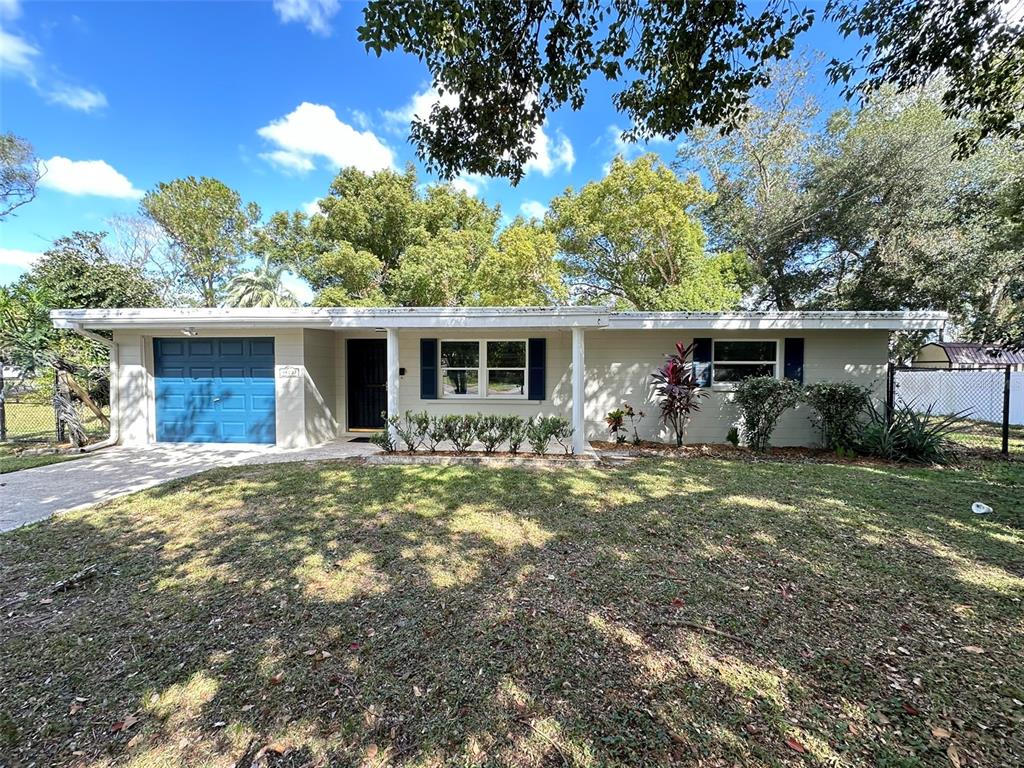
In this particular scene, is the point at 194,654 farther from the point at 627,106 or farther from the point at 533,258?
the point at 533,258

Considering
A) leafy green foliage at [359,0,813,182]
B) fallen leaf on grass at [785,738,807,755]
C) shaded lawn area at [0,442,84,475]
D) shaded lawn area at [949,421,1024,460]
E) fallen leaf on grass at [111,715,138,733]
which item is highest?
leafy green foliage at [359,0,813,182]

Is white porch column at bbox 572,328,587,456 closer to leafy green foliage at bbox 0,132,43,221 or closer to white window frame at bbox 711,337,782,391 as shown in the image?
white window frame at bbox 711,337,782,391

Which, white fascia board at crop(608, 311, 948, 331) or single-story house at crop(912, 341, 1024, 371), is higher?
white fascia board at crop(608, 311, 948, 331)

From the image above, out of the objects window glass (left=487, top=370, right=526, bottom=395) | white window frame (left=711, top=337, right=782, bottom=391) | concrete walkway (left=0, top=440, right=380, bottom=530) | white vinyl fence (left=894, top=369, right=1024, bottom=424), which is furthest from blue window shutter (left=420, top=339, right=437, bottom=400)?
white vinyl fence (left=894, top=369, right=1024, bottom=424)

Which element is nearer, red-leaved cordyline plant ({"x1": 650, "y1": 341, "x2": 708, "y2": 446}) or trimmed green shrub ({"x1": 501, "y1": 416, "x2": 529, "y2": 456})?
trimmed green shrub ({"x1": 501, "y1": 416, "x2": 529, "y2": 456})

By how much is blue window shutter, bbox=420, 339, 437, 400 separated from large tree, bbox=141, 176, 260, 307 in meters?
17.1

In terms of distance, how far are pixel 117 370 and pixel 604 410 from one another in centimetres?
914

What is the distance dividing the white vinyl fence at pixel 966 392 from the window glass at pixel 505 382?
28.6 ft

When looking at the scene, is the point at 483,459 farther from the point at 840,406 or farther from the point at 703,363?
the point at 840,406

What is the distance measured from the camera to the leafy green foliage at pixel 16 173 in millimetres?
15539

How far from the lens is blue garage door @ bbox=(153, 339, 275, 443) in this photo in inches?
321

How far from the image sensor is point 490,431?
7082 millimetres

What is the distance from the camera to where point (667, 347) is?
27.6 ft

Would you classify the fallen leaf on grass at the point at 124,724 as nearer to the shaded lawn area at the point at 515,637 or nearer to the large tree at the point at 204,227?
the shaded lawn area at the point at 515,637
